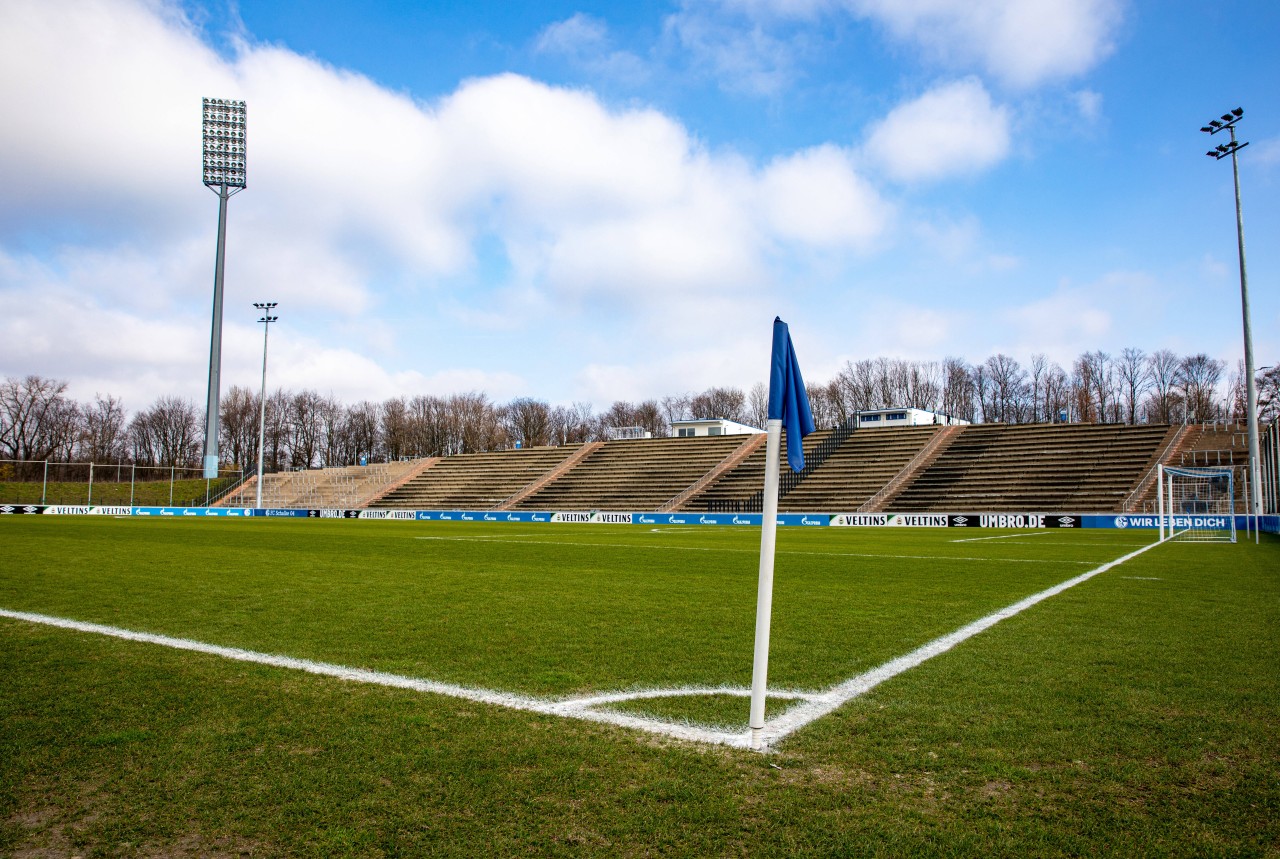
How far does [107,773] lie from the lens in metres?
3.24

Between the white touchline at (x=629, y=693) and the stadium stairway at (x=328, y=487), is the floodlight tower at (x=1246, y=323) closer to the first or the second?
the white touchline at (x=629, y=693)

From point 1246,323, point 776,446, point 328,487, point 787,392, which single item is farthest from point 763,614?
point 328,487

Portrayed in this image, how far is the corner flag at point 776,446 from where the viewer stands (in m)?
3.68

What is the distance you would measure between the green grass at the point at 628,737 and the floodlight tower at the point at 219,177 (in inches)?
1868

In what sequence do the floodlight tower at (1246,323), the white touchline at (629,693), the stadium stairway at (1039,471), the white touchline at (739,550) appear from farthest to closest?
1. the stadium stairway at (1039,471)
2. the floodlight tower at (1246,323)
3. the white touchline at (739,550)
4. the white touchline at (629,693)

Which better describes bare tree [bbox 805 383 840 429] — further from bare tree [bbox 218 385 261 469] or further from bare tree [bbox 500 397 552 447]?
bare tree [bbox 218 385 261 469]

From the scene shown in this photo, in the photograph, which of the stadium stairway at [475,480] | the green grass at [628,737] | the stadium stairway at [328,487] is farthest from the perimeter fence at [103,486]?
the green grass at [628,737]

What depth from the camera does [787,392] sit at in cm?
380

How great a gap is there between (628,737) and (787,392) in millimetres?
1783

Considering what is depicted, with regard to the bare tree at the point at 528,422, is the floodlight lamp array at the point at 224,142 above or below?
above

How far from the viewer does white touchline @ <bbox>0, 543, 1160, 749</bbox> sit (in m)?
3.84

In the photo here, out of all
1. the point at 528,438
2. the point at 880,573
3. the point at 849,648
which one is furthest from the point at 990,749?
the point at 528,438

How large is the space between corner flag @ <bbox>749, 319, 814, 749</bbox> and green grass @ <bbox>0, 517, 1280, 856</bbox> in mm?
292

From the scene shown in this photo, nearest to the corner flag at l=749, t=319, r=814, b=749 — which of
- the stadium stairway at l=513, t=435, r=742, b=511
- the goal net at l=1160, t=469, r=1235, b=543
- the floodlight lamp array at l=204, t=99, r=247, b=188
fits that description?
the goal net at l=1160, t=469, r=1235, b=543
